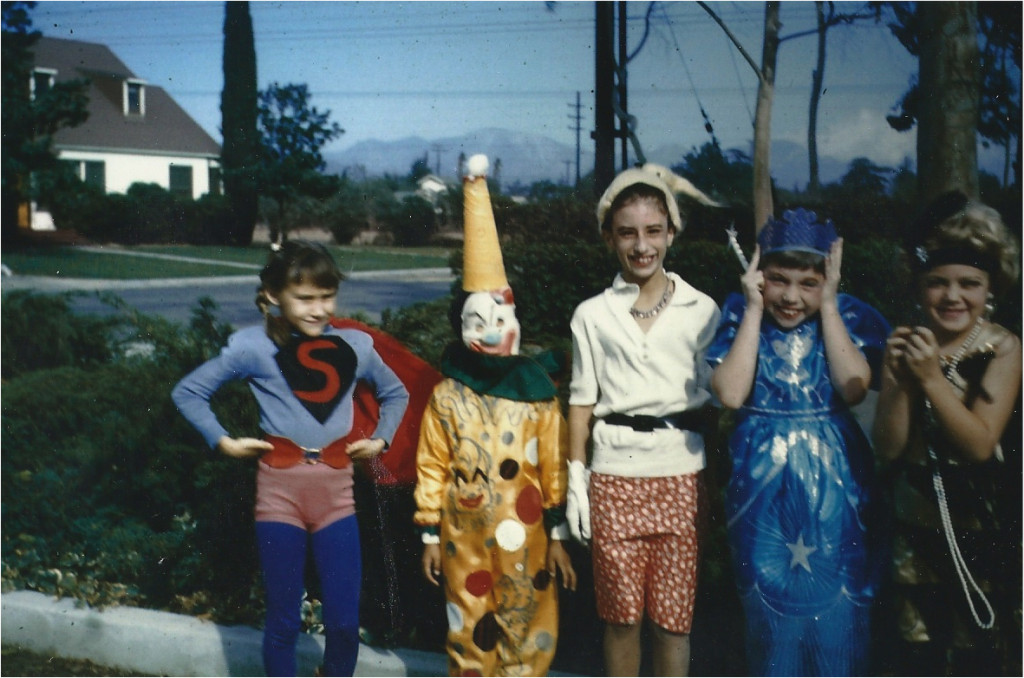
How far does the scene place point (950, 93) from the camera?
362 centimetres

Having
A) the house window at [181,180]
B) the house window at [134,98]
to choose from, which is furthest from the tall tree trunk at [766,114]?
the house window at [134,98]

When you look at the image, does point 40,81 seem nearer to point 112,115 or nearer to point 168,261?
point 112,115

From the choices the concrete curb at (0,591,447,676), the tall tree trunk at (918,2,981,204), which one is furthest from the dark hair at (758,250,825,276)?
the concrete curb at (0,591,447,676)

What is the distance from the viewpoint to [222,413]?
427 cm

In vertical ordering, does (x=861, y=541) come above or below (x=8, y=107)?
below

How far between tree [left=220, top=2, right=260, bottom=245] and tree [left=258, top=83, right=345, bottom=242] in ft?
0.23

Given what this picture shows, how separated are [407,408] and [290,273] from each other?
2.27 feet

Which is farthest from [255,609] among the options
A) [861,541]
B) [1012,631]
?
[1012,631]

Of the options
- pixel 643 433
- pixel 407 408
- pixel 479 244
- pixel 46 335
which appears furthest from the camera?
pixel 46 335

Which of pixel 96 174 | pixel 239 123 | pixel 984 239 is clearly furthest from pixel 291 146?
pixel 984 239

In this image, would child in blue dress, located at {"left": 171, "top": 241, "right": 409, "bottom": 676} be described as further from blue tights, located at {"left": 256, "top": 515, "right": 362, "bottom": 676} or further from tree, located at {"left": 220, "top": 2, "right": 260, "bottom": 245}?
tree, located at {"left": 220, "top": 2, "right": 260, "bottom": 245}

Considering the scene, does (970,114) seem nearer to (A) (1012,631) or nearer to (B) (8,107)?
(A) (1012,631)

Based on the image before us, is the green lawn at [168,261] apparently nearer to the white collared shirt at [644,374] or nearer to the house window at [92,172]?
the house window at [92,172]

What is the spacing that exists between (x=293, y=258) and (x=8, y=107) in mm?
2651
